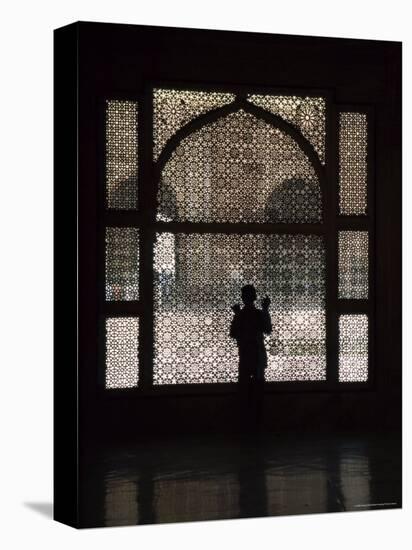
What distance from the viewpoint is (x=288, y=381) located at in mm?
7137

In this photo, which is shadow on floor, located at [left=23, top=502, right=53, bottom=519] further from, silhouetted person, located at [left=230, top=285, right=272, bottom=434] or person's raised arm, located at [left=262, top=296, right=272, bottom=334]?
person's raised arm, located at [left=262, top=296, right=272, bottom=334]

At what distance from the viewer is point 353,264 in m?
7.27

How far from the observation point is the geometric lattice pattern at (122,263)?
6.85 metres

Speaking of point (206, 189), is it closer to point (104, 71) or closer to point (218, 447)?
point (104, 71)

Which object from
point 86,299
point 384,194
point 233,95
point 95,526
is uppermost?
point 233,95

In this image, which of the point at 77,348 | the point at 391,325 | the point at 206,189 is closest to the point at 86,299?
the point at 77,348

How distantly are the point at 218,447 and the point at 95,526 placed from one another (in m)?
0.68

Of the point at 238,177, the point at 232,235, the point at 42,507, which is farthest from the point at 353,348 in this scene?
the point at 42,507

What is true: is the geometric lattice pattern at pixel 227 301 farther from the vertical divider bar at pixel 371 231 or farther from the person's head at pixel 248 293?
the vertical divider bar at pixel 371 231

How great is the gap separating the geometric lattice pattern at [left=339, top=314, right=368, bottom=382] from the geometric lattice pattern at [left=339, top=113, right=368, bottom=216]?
20.7 inches

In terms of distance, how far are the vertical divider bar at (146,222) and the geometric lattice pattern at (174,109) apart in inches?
1.2

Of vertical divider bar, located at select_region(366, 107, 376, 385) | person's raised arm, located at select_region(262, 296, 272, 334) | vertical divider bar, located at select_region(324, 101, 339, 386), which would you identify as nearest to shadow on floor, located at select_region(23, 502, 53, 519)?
person's raised arm, located at select_region(262, 296, 272, 334)

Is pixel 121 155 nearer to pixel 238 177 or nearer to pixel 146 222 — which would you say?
pixel 146 222

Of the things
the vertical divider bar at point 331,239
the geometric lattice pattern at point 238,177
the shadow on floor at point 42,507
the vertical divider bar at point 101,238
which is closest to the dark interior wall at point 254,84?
the vertical divider bar at point 101,238
